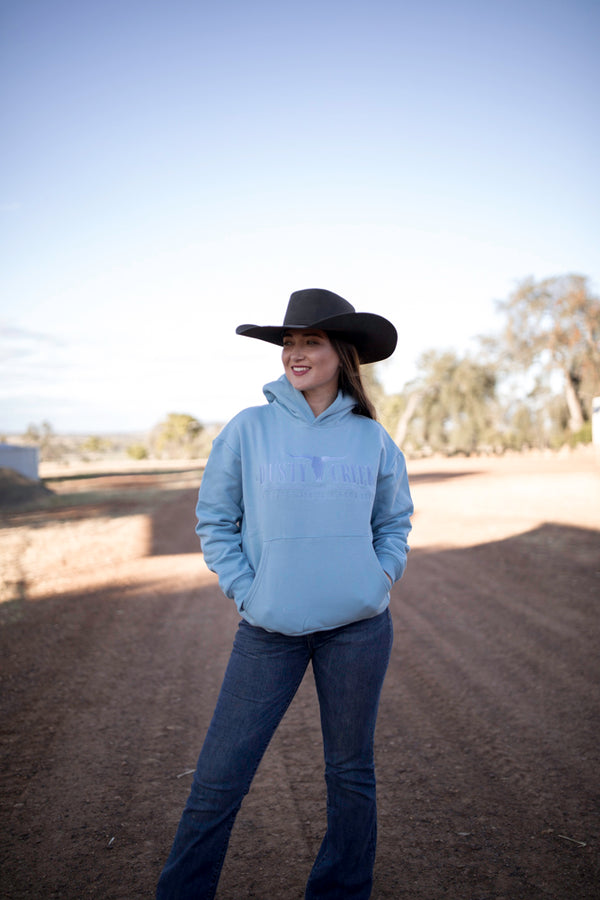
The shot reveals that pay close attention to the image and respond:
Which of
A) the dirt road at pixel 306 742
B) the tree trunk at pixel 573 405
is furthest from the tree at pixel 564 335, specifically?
the dirt road at pixel 306 742

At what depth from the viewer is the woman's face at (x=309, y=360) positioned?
6.61 feet

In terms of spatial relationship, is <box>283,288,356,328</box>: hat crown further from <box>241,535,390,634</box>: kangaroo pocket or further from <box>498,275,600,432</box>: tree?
<box>498,275,600,432</box>: tree

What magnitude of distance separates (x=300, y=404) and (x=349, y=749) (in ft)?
3.48

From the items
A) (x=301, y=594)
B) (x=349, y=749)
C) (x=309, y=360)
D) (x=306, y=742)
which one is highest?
(x=309, y=360)

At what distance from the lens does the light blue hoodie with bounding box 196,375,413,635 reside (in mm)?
1791

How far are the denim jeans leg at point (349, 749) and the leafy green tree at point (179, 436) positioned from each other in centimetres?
5897

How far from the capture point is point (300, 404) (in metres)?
2.01

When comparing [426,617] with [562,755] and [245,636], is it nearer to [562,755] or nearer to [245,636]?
[562,755]

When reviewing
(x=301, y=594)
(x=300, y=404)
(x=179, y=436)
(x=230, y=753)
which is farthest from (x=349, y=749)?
(x=179, y=436)

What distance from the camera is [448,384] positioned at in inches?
→ 1626

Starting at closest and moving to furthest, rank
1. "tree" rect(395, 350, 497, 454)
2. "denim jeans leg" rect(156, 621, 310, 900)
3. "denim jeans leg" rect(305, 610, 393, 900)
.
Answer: "denim jeans leg" rect(156, 621, 310, 900)
"denim jeans leg" rect(305, 610, 393, 900)
"tree" rect(395, 350, 497, 454)

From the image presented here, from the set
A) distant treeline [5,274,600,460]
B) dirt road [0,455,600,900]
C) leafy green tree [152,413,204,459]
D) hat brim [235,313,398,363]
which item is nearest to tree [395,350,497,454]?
distant treeline [5,274,600,460]

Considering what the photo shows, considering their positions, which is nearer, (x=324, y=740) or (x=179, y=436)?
(x=324, y=740)

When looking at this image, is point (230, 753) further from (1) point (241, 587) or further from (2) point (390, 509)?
(2) point (390, 509)
